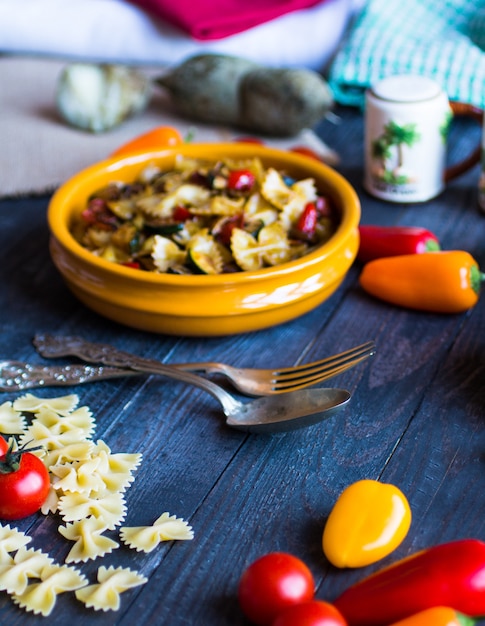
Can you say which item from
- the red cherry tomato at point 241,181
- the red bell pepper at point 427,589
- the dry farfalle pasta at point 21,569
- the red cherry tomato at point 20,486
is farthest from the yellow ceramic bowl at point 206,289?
the red bell pepper at point 427,589

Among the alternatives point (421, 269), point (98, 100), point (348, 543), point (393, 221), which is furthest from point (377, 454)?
point (98, 100)

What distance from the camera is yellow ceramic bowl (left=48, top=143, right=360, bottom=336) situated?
173cm

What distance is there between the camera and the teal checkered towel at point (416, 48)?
275 centimetres

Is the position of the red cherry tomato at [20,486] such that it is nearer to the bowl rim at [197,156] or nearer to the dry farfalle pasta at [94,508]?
the dry farfalle pasta at [94,508]

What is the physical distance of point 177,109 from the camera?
290 centimetres

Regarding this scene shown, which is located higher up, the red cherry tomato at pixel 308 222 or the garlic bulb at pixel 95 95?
the red cherry tomato at pixel 308 222

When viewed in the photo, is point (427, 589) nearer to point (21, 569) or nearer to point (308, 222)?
point (21, 569)

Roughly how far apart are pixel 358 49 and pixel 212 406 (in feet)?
5.37

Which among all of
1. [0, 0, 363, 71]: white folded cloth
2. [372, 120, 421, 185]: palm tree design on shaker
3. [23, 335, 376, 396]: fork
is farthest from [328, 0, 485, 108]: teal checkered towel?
[23, 335, 376, 396]: fork

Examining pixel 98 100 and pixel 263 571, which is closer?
pixel 263 571

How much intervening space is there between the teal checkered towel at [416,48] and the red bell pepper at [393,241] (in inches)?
32.9

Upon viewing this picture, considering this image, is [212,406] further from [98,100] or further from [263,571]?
[98,100]

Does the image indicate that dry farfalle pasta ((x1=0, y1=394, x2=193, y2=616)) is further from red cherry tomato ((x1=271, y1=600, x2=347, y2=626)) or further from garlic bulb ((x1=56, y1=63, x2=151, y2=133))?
garlic bulb ((x1=56, y1=63, x2=151, y2=133))

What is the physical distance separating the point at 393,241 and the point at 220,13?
1.36 meters
